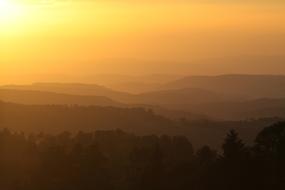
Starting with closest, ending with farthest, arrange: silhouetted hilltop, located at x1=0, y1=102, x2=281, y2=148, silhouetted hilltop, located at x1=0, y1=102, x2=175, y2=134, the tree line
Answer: the tree line
silhouetted hilltop, located at x1=0, y1=102, x2=281, y2=148
silhouetted hilltop, located at x1=0, y1=102, x2=175, y2=134

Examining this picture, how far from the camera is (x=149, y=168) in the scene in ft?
113

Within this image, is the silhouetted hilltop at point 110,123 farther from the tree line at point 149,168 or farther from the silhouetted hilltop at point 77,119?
the tree line at point 149,168

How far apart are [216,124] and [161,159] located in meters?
74.5

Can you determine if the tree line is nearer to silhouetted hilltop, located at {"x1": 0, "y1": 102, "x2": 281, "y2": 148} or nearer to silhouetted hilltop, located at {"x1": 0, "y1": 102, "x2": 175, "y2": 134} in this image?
silhouetted hilltop, located at {"x1": 0, "y1": 102, "x2": 281, "y2": 148}

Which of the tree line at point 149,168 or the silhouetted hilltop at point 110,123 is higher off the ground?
the silhouetted hilltop at point 110,123

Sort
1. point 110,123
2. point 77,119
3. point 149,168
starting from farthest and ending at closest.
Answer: point 77,119 < point 110,123 < point 149,168

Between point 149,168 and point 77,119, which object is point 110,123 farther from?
point 149,168

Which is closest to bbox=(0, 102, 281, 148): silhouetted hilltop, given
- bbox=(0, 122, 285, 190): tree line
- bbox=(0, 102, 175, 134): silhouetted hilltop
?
bbox=(0, 102, 175, 134): silhouetted hilltop

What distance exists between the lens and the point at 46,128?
9100 centimetres

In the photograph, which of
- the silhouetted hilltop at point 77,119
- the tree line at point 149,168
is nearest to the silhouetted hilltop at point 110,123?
the silhouetted hilltop at point 77,119

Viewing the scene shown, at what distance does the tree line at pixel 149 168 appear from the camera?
106ft

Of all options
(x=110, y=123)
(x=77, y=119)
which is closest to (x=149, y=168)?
(x=110, y=123)

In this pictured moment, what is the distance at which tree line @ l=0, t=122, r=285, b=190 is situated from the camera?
106 ft

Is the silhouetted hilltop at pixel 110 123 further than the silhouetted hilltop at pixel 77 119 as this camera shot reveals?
No
